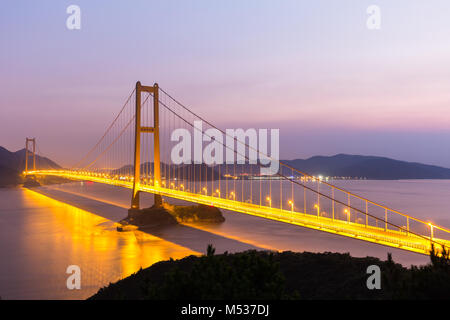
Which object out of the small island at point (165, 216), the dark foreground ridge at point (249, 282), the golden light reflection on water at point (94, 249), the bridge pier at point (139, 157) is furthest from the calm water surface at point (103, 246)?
the dark foreground ridge at point (249, 282)

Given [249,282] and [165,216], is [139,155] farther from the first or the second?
[249,282]

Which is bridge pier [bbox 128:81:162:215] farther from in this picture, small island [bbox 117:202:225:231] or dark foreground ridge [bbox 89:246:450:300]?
dark foreground ridge [bbox 89:246:450:300]

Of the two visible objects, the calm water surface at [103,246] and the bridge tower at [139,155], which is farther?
the bridge tower at [139,155]

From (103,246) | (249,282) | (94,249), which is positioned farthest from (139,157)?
(249,282)

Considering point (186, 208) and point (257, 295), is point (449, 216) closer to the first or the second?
point (186, 208)

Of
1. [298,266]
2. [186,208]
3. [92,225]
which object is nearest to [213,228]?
[186,208]

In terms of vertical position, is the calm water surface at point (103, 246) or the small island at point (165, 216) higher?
the small island at point (165, 216)

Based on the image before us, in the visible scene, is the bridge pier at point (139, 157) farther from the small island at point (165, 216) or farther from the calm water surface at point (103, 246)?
the calm water surface at point (103, 246)

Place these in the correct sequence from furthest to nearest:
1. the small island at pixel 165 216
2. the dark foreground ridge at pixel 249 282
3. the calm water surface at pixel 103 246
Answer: the small island at pixel 165 216
the calm water surface at pixel 103 246
the dark foreground ridge at pixel 249 282
